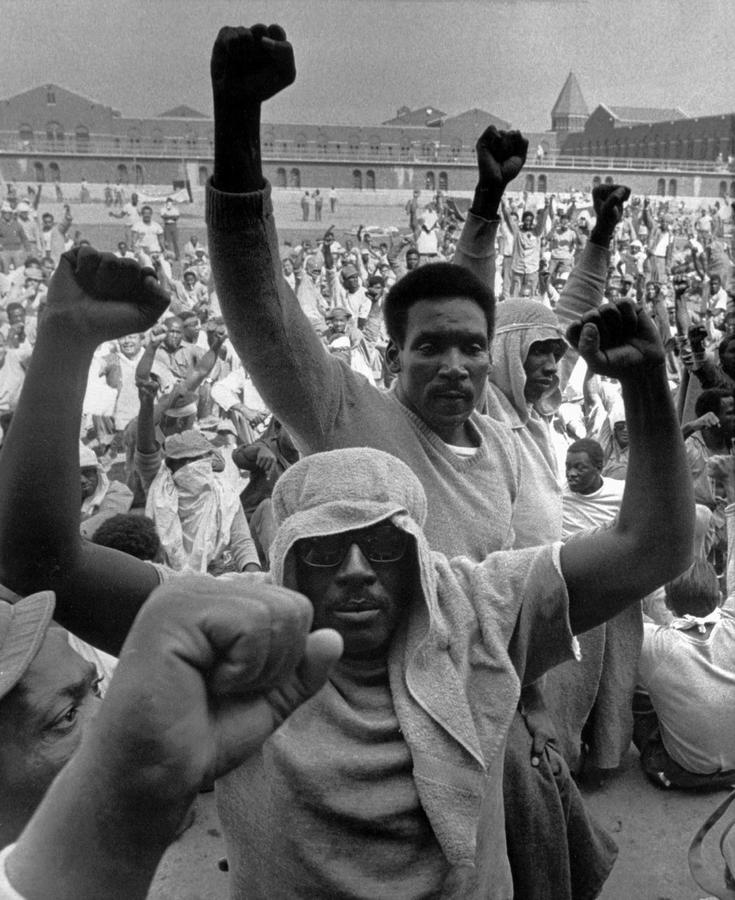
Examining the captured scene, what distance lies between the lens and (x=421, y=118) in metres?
44.2

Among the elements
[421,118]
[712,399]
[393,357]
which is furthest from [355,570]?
[421,118]

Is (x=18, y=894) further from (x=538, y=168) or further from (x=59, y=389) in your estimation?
(x=538, y=168)

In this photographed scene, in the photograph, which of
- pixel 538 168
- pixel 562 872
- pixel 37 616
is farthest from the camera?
pixel 538 168

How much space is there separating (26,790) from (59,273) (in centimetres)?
80

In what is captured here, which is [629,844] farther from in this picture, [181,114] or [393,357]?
[181,114]

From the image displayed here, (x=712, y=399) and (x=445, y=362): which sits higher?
(x=445, y=362)

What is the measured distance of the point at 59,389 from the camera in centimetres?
111

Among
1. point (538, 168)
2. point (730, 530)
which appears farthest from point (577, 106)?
point (730, 530)

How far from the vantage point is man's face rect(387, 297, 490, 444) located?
5.27 ft

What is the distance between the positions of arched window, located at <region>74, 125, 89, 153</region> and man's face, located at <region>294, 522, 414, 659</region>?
35733mm

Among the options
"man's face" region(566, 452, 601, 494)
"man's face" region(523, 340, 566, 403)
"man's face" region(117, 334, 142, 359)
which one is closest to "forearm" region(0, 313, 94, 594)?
"man's face" region(523, 340, 566, 403)

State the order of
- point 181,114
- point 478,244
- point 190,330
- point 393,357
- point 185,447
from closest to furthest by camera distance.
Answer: point 393,357
point 478,244
point 185,447
point 190,330
point 181,114

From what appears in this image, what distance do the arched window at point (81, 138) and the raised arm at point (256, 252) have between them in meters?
35.4

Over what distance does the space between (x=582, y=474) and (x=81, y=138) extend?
35264 mm
